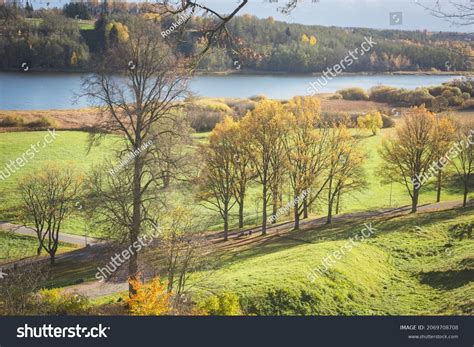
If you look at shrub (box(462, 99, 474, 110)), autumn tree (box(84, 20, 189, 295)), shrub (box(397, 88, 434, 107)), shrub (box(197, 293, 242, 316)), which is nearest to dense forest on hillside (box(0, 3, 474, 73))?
autumn tree (box(84, 20, 189, 295))

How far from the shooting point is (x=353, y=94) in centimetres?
4453

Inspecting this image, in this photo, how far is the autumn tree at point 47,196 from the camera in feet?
92.4

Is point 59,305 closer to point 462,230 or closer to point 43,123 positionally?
point 462,230

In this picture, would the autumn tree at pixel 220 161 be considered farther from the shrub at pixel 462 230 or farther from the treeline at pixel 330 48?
the shrub at pixel 462 230

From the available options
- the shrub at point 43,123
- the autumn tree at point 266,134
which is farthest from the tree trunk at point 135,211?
the shrub at point 43,123

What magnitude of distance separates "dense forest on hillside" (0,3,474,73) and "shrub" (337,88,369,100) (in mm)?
1997

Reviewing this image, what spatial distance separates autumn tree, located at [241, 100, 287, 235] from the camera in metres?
31.4

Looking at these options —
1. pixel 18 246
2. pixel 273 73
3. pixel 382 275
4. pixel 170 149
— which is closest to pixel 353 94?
pixel 273 73

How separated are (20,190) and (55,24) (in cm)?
1047

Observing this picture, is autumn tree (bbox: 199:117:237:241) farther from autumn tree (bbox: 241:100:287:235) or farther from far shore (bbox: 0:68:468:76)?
far shore (bbox: 0:68:468:76)

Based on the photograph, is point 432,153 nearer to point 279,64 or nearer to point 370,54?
point 370,54

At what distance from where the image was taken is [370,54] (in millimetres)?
41406

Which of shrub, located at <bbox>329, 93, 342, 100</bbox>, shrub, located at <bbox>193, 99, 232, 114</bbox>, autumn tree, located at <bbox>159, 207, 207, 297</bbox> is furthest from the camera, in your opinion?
shrub, located at <bbox>193, 99, 232, 114</bbox>

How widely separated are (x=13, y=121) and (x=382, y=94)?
2947cm
